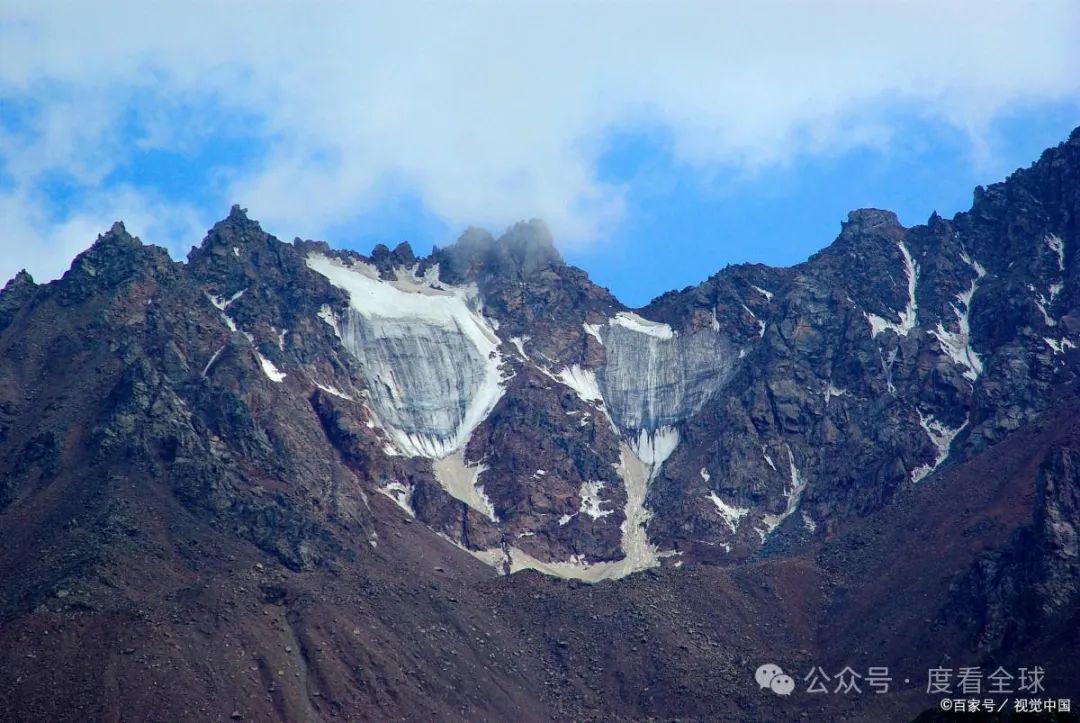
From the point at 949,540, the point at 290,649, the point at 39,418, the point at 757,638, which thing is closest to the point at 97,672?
the point at 290,649

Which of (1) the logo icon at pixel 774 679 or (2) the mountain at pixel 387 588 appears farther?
(1) the logo icon at pixel 774 679

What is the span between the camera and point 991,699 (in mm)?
132625

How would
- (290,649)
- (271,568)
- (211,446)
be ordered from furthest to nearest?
(211,446) < (271,568) < (290,649)

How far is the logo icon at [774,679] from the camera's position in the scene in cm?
15325

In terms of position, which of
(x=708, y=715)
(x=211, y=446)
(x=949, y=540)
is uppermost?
(x=211, y=446)

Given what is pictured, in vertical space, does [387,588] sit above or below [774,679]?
above

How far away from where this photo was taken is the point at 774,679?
511 ft

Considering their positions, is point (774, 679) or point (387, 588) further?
point (387, 588)

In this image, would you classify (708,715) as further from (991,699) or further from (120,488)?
(120,488)

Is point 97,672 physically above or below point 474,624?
below

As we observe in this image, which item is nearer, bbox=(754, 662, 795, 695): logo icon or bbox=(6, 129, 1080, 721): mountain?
bbox=(6, 129, 1080, 721): mountain

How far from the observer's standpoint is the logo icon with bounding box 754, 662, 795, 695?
153250mm

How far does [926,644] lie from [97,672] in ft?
287

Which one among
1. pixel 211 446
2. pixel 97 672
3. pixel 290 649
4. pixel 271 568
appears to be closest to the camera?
pixel 97 672
